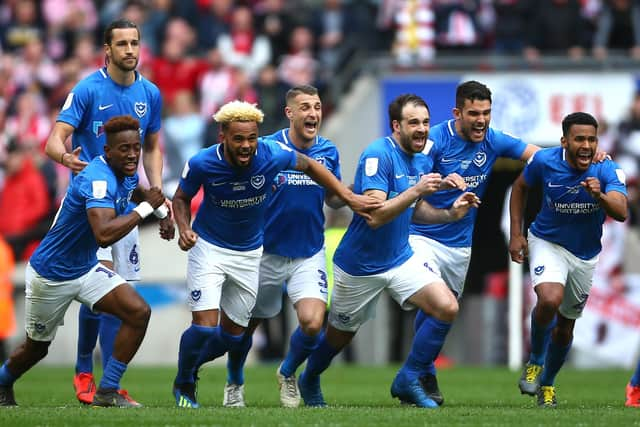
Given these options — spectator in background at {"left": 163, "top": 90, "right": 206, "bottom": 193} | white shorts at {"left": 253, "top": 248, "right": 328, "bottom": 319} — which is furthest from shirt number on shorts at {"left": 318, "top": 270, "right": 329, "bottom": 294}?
spectator in background at {"left": 163, "top": 90, "right": 206, "bottom": 193}

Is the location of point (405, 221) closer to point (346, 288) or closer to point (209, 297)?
point (346, 288)

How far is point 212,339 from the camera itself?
40.8 ft

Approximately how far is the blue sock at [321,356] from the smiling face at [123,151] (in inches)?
97.4

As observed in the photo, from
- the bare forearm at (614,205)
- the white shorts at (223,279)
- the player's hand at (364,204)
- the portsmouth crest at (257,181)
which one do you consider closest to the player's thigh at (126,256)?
the white shorts at (223,279)

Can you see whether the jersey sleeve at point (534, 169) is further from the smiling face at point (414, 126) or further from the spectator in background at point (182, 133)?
the spectator in background at point (182, 133)

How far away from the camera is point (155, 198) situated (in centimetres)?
1175

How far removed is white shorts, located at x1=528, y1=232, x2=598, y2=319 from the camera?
1256cm

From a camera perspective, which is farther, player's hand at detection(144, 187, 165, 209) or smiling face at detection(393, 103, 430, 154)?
smiling face at detection(393, 103, 430, 154)

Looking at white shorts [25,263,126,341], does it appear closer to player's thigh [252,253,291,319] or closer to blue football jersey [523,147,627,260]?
player's thigh [252,253,291,319]

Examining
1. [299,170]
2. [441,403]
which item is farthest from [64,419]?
[441,403]

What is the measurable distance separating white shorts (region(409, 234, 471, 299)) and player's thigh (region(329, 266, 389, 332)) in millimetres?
747

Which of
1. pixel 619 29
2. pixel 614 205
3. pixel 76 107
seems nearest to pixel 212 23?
pixel 619 29

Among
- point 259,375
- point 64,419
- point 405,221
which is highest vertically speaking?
point 405,221

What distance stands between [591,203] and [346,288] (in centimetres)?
226
